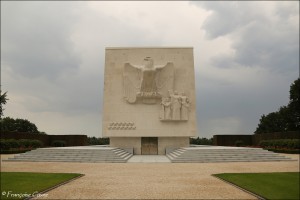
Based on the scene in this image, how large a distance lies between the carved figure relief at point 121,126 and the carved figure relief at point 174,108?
10.4 feet

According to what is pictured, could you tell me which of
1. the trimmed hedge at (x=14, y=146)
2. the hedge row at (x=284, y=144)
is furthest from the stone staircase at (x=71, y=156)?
the hedge row at (x=284, y=144)

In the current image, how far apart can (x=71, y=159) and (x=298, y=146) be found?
72.8ft

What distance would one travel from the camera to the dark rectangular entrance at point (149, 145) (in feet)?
103

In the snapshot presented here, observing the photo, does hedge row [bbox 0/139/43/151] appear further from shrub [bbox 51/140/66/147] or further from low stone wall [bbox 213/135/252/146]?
low stone wall [bbox 213/135/252/146]

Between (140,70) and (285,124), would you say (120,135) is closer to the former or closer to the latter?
(140,70)

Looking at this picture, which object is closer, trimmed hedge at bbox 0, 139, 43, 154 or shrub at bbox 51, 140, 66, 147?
trimmed hedge at bbox 0, 139, 43, 154

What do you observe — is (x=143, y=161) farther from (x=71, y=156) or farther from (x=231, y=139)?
(x=231, y=139)

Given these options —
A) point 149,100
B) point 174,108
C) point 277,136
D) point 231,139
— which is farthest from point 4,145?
point 277,136

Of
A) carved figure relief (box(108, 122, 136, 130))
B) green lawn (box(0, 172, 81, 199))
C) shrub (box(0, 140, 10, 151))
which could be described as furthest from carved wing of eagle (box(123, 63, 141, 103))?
green lawn (box(0, 172, 81, 199))

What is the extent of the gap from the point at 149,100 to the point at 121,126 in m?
4.03

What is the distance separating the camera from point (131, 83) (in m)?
30.5

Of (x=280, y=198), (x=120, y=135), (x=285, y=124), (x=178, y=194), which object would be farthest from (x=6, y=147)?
(x=285, y=124)

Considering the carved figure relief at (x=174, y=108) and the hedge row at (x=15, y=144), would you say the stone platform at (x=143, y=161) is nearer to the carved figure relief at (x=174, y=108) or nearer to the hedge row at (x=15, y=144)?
the carved figure relief at (x=174, y=108)

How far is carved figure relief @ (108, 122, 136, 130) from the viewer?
3022 cm
